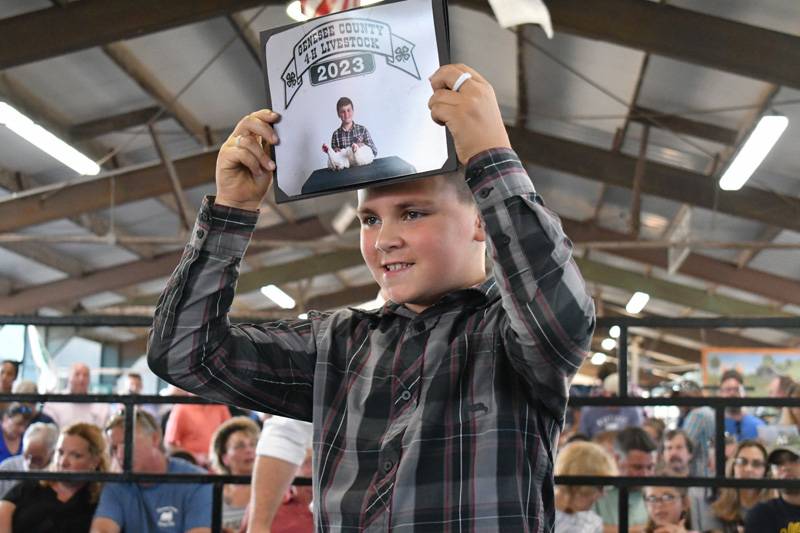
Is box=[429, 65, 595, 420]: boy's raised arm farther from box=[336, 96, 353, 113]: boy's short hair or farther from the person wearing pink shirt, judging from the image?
the person wearing pink shirt

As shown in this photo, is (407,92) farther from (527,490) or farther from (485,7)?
(485,7)

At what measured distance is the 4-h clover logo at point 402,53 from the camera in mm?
1190

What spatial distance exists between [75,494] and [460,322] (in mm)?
2357

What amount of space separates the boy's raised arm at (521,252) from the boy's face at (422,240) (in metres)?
0.10

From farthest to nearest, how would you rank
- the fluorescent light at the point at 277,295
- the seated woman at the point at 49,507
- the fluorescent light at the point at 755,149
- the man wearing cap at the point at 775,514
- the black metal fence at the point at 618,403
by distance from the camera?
the fluorescent light at the point at 277,295, the fluorescent light at the point at 755,149, the man wearing cap at the point at 775,514, the seated woman at the point at 49,507, the black metal fence at the point at 618,403

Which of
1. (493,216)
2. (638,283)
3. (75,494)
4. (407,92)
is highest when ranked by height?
(638,283)

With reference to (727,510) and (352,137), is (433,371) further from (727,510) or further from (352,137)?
(727,510)

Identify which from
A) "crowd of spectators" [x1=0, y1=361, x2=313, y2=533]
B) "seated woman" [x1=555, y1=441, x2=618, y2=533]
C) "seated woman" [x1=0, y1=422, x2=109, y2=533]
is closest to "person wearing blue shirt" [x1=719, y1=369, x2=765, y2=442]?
"seated woman" [x1=555, y1=441, x2=618, y2=533]

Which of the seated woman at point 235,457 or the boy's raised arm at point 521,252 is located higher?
the boy's raised arm at point 521,252

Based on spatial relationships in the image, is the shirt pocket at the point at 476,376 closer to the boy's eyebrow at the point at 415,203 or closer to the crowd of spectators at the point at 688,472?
the boy's eyebrow at the point at 415,203

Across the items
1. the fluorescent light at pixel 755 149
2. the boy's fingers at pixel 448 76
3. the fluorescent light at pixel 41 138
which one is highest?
the fluorescent light at pixel 41 138

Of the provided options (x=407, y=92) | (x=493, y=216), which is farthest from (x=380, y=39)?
(x=493, y=216)

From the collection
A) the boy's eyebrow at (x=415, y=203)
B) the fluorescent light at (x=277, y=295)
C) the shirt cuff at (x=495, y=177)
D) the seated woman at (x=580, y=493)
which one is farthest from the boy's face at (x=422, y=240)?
the fluorescent light at (x=277, y=295)

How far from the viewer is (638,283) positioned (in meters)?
15.2
